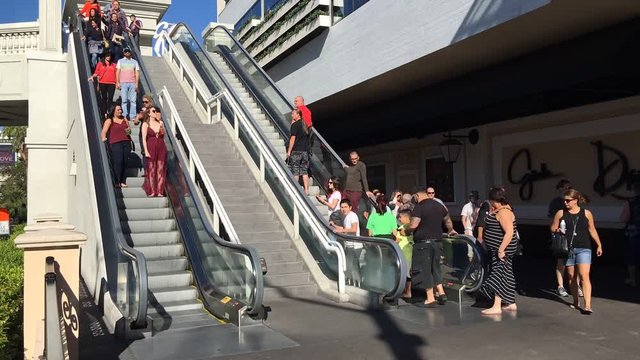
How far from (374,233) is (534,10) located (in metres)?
4.43

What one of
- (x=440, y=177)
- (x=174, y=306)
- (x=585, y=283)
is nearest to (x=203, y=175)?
(x=174, y=306)

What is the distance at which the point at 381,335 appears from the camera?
652 centimetres

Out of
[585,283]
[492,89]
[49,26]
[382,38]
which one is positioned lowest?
[585,283]

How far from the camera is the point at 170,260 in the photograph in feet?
27.5

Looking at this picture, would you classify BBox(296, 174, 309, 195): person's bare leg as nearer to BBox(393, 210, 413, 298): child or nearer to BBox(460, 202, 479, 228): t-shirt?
BBox(393, 210, 413, 298): child

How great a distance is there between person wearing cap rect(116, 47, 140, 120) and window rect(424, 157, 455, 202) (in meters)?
9.18

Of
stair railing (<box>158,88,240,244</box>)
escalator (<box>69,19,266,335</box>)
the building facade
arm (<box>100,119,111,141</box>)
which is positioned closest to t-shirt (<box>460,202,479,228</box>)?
the building facade

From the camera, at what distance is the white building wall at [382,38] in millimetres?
10719

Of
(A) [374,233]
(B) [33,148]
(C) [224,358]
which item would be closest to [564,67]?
(A) [374,233]

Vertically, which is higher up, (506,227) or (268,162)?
(268,162)

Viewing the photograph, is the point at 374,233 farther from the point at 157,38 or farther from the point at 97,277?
the point at 157,38

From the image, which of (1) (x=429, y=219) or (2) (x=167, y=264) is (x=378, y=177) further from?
(2) (x=167, y=264)

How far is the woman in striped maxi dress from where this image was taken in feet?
24.8

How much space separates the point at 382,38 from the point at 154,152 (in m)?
6.84
